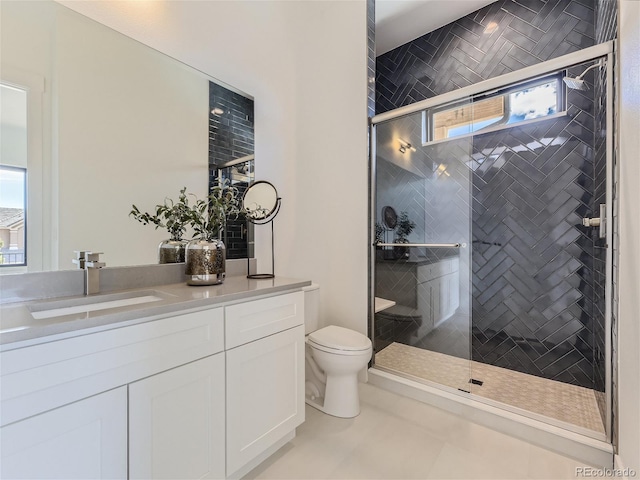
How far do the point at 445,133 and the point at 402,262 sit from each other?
3.61ft

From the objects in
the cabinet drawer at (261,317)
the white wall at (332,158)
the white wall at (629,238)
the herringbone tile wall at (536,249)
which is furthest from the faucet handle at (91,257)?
the herringbone tile wall at (536,249)

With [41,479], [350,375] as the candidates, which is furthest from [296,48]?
[41,479]

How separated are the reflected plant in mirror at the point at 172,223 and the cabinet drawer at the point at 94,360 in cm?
65

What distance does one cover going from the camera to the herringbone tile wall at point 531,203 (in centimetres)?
218

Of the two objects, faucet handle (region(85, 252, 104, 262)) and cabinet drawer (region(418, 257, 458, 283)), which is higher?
faucet handle (region(85, 252, 104, 262))

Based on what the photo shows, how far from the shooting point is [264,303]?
140 centimetres

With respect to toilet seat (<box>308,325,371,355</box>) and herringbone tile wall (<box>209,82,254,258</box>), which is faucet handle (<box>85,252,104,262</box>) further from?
toilet seat (<box>308,325,371,355</box>)

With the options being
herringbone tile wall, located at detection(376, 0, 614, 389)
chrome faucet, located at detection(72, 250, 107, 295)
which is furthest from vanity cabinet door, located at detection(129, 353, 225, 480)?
herringbone tile wall, located at detection(376, 0, 614, 389)

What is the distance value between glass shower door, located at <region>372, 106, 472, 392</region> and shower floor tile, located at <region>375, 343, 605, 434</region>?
0.01m

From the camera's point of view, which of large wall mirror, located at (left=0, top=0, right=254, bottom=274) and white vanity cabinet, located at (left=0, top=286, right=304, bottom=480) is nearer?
white vanity cabinet, located at (left=0, top=286, right=304, bottom=480)

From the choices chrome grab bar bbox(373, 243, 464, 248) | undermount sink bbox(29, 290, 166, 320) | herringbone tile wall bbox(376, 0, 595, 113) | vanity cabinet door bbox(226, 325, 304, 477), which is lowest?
vanity cabinet door bbox(226, 325, 304, 477)

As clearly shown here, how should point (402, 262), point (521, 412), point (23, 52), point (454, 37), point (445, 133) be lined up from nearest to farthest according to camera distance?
point (23, 52) < point (521, 412) < point (445, 133) < point (402, 262) < point (454, 37)

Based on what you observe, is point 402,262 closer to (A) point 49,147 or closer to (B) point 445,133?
(B) point 445,133

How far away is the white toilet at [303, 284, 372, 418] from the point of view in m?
1.80
